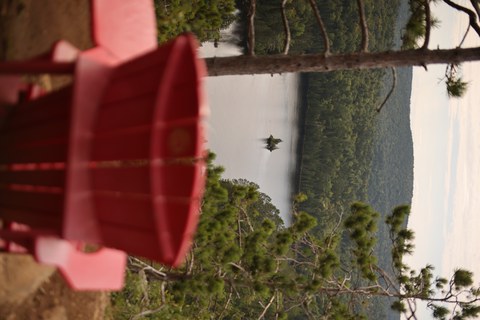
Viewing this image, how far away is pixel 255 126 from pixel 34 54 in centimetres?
1735

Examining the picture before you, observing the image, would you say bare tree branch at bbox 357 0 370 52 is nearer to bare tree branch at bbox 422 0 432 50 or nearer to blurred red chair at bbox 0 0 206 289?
bare tree branch at bbox 422 0 432 50

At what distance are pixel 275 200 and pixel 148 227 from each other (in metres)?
21.8

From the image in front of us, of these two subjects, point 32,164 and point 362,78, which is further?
point 362,78

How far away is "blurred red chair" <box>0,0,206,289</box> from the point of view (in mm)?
1557

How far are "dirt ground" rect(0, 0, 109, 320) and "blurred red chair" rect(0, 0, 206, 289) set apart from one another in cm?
146

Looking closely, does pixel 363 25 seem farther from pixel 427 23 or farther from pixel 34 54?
pixel 34 54

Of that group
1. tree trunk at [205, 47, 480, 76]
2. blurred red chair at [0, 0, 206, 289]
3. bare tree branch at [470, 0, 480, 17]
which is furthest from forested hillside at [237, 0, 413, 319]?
blurred red chair at [0, 0, 206, 289]

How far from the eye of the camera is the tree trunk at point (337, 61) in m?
4.20

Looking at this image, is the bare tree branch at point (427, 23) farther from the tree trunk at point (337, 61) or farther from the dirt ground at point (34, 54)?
the dirt ground at point (34, 54)

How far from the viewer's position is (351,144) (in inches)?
953

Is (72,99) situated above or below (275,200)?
above

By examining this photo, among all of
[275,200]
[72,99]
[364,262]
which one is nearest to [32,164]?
[72,99]

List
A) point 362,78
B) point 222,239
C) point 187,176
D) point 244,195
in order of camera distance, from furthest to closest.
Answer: point 362,78
point 244,195
point 222,239
point 187,176

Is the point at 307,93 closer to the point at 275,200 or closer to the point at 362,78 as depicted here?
the point at 362,78
